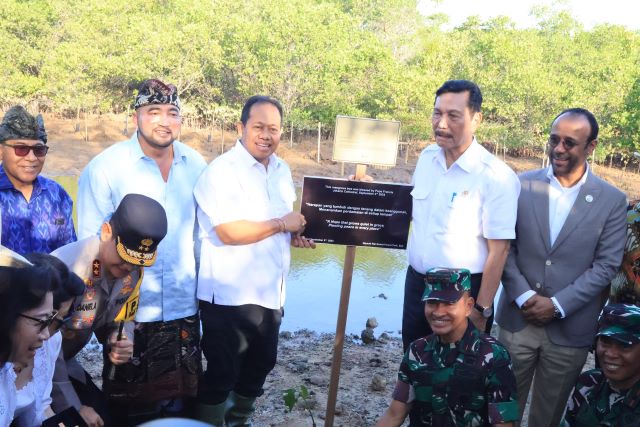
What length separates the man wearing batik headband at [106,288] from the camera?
2545mm

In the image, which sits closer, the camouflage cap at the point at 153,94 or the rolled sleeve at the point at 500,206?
the rolled sleeve at the point at 500,206

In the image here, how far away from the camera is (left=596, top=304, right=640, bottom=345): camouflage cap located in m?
2.45

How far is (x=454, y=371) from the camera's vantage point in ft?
8.63

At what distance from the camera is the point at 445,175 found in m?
3.22

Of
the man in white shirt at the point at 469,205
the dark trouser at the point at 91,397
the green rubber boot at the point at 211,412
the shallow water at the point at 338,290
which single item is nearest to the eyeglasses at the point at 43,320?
the dark trouser at the point at 91,397

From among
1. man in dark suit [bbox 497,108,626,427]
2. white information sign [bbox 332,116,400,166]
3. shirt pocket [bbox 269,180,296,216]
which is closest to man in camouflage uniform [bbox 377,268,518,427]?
man in dark suit [bbox 497,108,626,427]

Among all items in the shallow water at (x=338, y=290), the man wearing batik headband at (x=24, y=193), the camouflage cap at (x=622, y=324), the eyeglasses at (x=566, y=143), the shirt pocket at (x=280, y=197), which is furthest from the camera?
the shallow water at (x=338, y=290)

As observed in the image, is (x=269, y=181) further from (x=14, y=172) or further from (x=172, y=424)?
(x=172, y=424)

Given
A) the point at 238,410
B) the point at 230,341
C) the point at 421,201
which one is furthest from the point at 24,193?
the point at 421,201

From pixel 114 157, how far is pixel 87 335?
3.23ft

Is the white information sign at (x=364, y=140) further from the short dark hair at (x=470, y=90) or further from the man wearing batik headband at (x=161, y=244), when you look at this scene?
the man wearing batik headband at (x=161, y=244)

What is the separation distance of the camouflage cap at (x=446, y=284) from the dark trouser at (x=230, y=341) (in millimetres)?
1092

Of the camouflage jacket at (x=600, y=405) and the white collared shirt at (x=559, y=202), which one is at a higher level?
the white collared shirt at (x=559, y=202)

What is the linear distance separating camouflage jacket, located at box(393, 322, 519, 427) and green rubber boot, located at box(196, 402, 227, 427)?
4.01 ft
